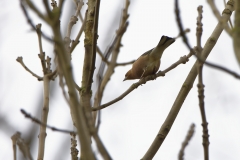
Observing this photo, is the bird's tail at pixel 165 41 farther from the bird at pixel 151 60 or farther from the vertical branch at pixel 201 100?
the vertical branch at pixel 201 100

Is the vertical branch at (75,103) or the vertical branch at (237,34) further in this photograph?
the vertical branch at (237,34)

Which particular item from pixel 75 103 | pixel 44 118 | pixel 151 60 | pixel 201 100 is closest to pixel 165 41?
pixel 151 60

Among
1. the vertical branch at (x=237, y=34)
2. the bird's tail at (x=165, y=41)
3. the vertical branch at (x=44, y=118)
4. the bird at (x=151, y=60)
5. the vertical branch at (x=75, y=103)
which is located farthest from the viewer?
the bird at (x=151, y=60)

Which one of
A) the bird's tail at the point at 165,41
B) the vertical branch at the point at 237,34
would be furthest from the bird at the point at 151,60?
the vertical branch at the point at 237,34

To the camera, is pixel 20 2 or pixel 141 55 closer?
pixel 20 2

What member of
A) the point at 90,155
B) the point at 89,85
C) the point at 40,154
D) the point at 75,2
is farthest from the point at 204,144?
the point at 75,2

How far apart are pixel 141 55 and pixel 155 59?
0.31 meters

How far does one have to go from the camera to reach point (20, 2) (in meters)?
1.92

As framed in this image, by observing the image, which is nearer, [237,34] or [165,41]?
[237,34]

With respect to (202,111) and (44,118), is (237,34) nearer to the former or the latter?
(202,111)

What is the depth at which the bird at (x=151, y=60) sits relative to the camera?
13.6 feet

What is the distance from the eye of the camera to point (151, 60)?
448 centimetres

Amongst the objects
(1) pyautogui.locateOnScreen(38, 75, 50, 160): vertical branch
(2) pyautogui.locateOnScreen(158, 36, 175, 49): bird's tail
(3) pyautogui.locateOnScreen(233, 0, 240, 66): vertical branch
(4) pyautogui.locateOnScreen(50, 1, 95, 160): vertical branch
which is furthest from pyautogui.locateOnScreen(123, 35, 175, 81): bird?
(4) pyautogui.locateOnScreen(50, 1, 95, 160): vertical branch

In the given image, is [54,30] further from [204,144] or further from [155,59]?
[155,59]
